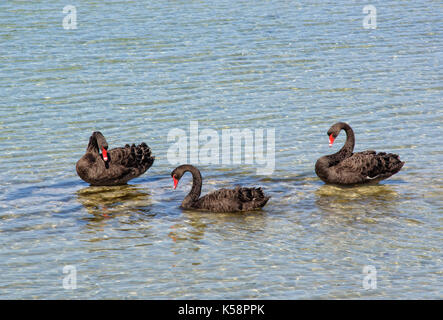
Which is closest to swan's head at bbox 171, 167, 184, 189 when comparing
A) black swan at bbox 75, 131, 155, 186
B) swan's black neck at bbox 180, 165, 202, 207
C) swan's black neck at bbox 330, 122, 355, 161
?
swan's black neck at bbox 180, 165, 202, 207

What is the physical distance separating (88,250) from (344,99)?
9361 mm

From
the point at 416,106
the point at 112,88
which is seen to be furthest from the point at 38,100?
the point at 416,106

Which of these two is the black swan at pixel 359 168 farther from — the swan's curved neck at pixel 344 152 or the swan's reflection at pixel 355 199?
the swan's reflection at pixel 355 199

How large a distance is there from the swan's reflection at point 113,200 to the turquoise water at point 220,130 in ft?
0.19

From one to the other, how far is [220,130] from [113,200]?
395 centimetres

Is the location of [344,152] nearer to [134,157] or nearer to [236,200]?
[236,200]

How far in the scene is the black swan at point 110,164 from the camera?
15.9 meters

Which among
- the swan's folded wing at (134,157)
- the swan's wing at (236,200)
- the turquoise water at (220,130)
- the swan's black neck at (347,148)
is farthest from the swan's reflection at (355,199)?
the swan's folded wing at (134,157)

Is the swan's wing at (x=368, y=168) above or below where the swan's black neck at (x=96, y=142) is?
below

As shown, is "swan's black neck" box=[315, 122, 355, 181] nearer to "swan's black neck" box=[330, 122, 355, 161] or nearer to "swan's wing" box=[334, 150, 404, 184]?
"swan's black neck" box=[330, 122, 355, 161]

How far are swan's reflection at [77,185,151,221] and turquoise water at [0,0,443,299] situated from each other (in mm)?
57

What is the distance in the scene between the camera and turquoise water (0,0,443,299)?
1173 centimetres

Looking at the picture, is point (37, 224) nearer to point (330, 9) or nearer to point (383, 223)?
point (383, 223)

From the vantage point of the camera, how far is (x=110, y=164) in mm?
16078
